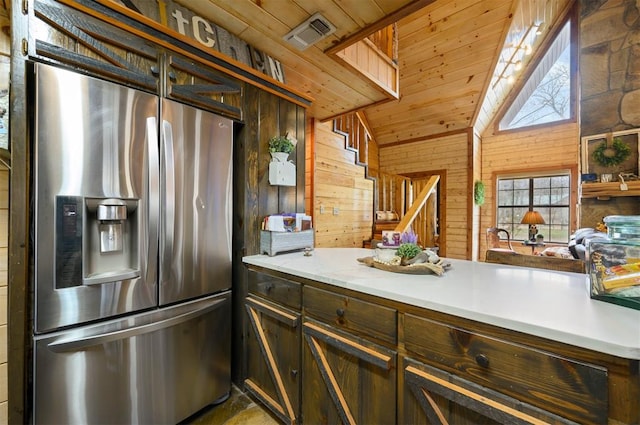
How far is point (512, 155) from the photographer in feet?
19.0

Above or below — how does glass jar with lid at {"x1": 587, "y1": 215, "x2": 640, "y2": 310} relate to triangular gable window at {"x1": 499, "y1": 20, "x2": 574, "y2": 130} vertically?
below

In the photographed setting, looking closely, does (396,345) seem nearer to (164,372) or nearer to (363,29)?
(164,372)

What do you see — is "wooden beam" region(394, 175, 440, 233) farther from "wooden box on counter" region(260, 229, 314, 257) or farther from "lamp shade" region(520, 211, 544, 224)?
"lamp shade" region(520, 211, 544, 224)

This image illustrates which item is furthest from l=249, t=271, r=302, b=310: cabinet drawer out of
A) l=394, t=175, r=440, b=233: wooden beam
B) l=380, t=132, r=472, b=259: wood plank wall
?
l=380, t=132, r=472, b=259: wood plank wall

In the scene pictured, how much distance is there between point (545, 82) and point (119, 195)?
750 cm

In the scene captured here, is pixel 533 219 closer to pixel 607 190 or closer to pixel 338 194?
pixel 607 190

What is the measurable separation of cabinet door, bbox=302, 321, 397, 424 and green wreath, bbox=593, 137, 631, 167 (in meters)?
2.65

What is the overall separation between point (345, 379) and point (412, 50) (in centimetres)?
475

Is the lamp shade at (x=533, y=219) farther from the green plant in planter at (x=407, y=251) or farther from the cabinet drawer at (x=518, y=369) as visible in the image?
the cabinet drawer at (x=518, y=369)

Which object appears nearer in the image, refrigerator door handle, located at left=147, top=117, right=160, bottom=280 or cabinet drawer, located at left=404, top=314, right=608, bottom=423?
cabinet drawer, located at left=404, top=314, right=608, bottom=423

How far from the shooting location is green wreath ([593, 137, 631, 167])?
2219mm

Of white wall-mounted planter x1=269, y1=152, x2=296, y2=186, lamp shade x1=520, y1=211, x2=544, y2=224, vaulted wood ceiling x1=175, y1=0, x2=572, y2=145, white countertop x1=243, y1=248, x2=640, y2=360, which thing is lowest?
white countertop x1=243, y1=248, x2=640, y2=360

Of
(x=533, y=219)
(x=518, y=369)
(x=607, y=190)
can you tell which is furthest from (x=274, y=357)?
(x=533, y=219)

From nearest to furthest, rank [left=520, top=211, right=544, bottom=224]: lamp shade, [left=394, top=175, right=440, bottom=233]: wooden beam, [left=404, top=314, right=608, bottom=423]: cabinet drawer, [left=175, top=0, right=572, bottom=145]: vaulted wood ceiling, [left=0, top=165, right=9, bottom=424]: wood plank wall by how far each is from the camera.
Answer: [left=404, top=314, right=608, bottom=423]: cabinet drawer
[left=0, top=165, right=9, bottom=424]: wood plank wall
[left=175, top=0, right=572, bottom=145]: vaulted wood ceiling
[left=394, top=175, right=440, bottom=233]: wooden beam
[left=520, top=211, right=544, bottom=224]: lamp shade
